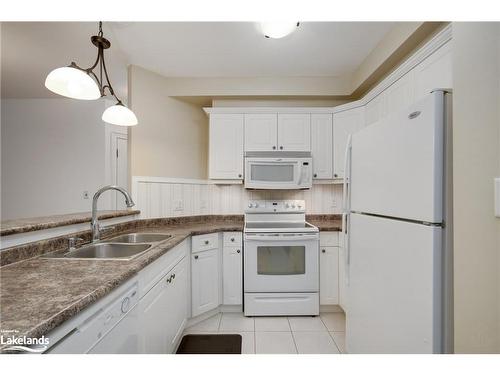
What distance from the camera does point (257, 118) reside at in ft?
8.71

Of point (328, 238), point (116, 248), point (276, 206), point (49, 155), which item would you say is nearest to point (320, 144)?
point (276, 206)

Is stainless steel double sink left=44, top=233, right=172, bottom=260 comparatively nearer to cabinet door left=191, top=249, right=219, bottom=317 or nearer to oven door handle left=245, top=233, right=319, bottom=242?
cabinet door left=191, top=249, right=219, bottom=317

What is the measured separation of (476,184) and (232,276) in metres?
2.03

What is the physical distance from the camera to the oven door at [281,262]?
2.27 metres

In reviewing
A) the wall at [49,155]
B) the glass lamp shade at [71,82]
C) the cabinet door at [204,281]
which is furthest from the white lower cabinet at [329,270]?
the wall at [49,155]

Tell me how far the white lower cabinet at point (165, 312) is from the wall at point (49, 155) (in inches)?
99.8

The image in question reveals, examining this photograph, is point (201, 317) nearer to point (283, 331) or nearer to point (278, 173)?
point (283, 331)

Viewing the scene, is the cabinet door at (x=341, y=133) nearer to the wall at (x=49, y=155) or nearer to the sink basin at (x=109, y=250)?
the sink basin at (x=109, y=250)

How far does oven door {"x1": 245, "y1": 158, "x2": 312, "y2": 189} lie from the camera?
2.57 metres

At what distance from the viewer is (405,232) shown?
1050 mm

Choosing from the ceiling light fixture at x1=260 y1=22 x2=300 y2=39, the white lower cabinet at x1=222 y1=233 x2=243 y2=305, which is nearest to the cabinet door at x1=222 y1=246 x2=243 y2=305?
the white lower cabinet at x1=222 y1=233 x2=243 y2=305

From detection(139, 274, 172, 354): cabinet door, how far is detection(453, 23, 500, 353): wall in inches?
54.6

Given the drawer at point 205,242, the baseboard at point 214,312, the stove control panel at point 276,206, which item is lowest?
the baseboard at point 214,312

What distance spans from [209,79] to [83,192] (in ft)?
8.53
